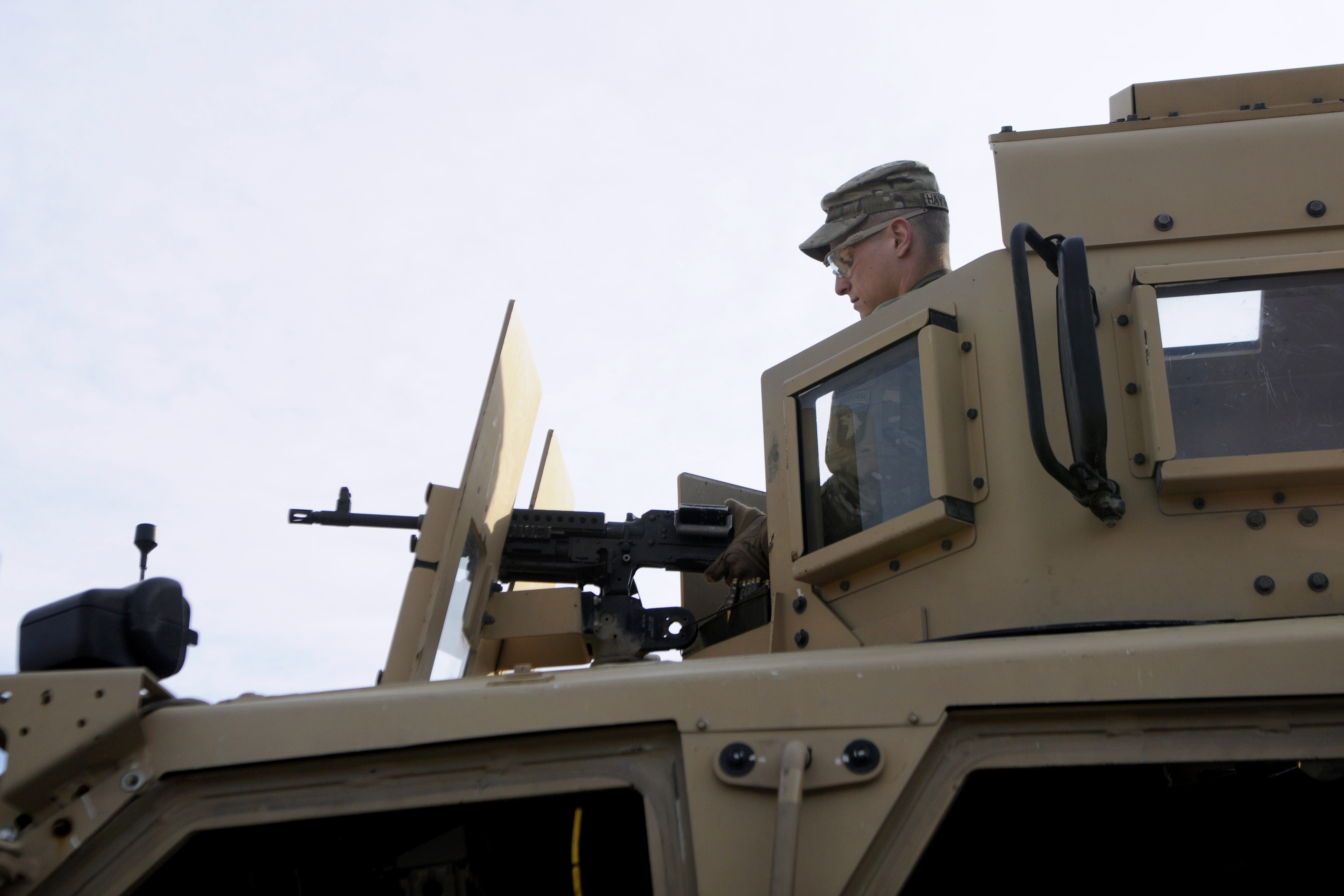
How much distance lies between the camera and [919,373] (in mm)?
2918

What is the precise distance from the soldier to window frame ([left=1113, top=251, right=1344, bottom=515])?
105 cm

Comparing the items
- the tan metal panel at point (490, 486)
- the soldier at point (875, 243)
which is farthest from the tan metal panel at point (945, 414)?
the tan metal panel at point (490, 486)

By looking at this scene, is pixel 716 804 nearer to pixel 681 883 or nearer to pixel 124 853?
pixel 681 883

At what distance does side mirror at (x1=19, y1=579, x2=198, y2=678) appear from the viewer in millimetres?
2191

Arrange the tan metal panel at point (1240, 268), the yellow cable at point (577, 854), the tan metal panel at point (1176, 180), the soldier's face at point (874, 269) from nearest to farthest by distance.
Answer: the yellow cable at point (577, 854) < the tan metal panel at point (1240, 268) < the tan metal panel at point (1176, 180) < the soldier's face at point (874, 269)

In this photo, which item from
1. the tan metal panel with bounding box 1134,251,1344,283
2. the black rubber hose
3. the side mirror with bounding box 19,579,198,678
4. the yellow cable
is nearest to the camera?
the yellow cable

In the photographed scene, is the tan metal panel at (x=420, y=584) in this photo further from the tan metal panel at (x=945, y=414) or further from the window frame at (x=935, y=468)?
the tan metal panel at (x=945, y=414)

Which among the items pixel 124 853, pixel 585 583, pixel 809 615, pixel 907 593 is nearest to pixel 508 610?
pixel 585 583

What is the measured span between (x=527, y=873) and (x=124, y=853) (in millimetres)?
693

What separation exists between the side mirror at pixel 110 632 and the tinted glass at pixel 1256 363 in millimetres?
1980

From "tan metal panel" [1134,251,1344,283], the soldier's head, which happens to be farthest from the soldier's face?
"tan metal panel" [1134,251,1344,283]

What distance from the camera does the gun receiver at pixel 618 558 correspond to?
435cm

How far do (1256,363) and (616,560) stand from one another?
2.45 meters

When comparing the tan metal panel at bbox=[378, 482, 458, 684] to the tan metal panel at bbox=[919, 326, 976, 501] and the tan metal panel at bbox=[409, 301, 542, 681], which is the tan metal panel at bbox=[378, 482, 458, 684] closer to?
the tan metal panel at bbox=[409, 301, 542, 681]
